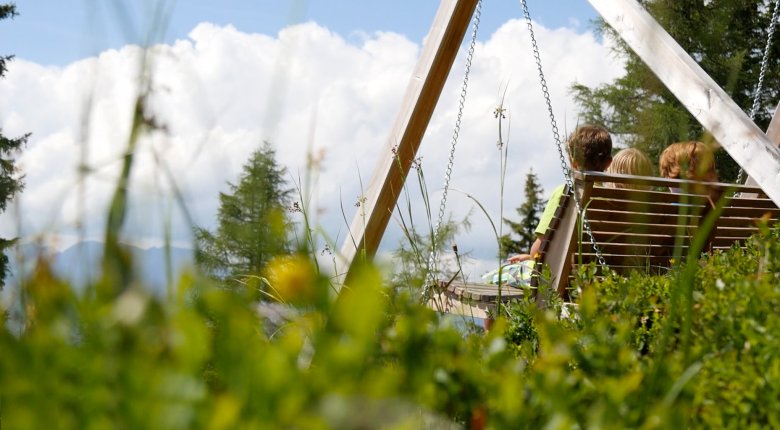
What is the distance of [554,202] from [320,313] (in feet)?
12.5

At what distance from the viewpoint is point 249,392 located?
70cm

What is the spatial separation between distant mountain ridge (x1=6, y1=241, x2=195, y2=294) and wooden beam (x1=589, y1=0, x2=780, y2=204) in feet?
8.82

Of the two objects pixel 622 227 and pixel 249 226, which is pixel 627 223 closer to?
pixel 622 227

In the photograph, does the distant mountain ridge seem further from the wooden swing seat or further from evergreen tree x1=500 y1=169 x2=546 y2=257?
evergreen tree x1=500 y1=169 x2=546 y2=257

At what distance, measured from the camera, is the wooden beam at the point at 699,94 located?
3250 millimetres

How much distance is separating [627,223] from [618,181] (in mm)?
520

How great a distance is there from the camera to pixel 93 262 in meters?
1.00

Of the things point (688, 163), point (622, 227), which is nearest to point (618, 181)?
point (622, 227)

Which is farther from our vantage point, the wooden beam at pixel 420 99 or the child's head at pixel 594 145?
the child's head at pixel 594 145

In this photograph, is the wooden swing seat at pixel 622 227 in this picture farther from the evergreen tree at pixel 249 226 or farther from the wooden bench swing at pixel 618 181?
the evergreen tree at pixel 249 226

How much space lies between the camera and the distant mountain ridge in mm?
886

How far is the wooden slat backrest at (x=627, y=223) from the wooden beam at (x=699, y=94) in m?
0.24

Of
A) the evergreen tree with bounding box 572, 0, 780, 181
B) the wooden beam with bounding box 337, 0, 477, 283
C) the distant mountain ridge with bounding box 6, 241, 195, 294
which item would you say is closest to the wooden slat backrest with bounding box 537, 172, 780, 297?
the wooden beam with bounding box 337, 0, 477, 283

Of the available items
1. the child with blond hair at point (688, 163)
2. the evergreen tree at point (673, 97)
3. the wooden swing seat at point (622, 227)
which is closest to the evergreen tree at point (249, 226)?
the child with blond hair at point (688, 163)
